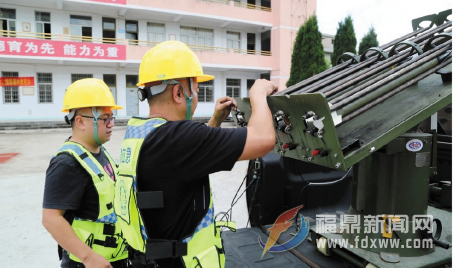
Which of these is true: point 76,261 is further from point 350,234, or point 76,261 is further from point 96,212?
point 350,234

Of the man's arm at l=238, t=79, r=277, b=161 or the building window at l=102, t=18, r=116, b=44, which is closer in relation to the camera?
the man's arm at l=238, t=79, r=277, b=161

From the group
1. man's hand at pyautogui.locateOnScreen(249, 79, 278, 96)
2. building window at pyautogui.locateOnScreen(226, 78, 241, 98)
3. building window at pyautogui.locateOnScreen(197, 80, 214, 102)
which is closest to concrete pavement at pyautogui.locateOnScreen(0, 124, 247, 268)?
man's hand at pyautogui.locateOnScreen(249, 79, 278, 96)

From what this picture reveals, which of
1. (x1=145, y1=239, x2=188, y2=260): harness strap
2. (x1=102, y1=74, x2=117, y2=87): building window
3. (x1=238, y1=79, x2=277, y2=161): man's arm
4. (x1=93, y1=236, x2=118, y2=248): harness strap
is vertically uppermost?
(x1=102, y1=74, x2=117, y2=87): building window

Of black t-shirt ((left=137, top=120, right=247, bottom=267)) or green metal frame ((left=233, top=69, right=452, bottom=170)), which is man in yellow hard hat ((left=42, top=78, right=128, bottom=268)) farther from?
green metal frame ((left=233, top=69, right=452, bottom=170))

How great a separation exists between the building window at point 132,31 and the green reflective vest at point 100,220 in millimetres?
19034

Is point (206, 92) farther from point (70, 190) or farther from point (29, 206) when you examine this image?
point (70, 190)

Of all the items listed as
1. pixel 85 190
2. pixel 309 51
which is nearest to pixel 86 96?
pixel 85 190

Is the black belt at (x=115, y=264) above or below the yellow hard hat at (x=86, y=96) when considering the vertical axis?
below

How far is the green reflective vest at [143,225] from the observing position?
1.41 m

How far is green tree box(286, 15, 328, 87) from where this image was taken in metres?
17.1

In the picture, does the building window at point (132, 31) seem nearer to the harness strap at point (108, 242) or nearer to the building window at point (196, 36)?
the building window at point (196, 36)

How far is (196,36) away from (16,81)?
33.8ft

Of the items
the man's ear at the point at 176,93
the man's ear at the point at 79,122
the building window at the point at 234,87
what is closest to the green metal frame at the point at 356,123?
the man's ear at the point at 176,93

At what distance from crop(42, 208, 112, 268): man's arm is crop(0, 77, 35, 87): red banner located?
19.0 m
